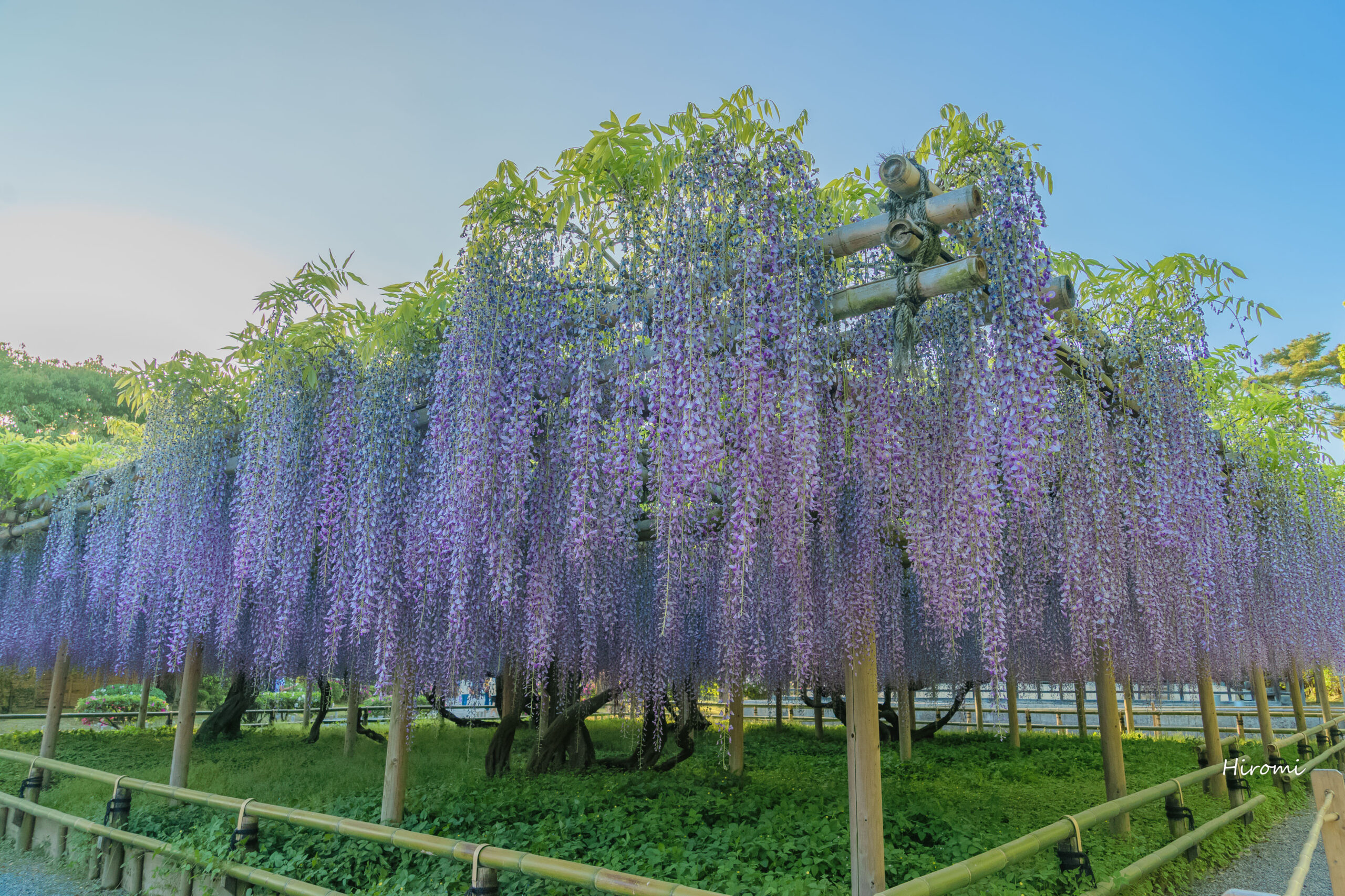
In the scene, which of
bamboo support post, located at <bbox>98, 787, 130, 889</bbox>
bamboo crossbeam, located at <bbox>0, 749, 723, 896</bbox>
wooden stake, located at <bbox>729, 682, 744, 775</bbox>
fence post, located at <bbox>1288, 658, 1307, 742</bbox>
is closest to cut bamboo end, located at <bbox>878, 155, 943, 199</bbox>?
bamboo crossbeam, located at <bbox>0, 749, 723, 896</bbox>

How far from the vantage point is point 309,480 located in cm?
558

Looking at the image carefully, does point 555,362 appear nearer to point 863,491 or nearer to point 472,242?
point 472,242

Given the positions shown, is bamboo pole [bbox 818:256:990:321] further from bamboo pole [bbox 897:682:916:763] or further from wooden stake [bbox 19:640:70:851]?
wooden stake [bbox 19:640:70:851]

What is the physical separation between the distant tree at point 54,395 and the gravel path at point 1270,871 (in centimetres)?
1478

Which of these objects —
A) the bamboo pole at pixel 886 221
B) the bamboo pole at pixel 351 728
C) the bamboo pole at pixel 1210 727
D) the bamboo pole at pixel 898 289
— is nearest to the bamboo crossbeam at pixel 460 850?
the bamboo pole at pixel 898 289

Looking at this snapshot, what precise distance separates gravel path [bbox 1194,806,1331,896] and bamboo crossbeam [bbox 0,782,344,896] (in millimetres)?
752

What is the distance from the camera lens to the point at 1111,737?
20.7ft

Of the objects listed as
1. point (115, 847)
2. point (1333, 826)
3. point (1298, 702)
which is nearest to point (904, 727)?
point (1298, 702)

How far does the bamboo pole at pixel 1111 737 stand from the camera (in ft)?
20.1

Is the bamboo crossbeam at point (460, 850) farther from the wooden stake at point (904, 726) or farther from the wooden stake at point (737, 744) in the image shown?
the wooden stake at point (904, 726)

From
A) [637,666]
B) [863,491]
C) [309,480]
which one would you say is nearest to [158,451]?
[309,480]

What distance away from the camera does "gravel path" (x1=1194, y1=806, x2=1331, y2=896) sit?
561 cm

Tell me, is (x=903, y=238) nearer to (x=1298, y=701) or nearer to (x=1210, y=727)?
(x=1210, y=727)

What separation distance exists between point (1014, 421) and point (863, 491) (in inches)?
43.9
